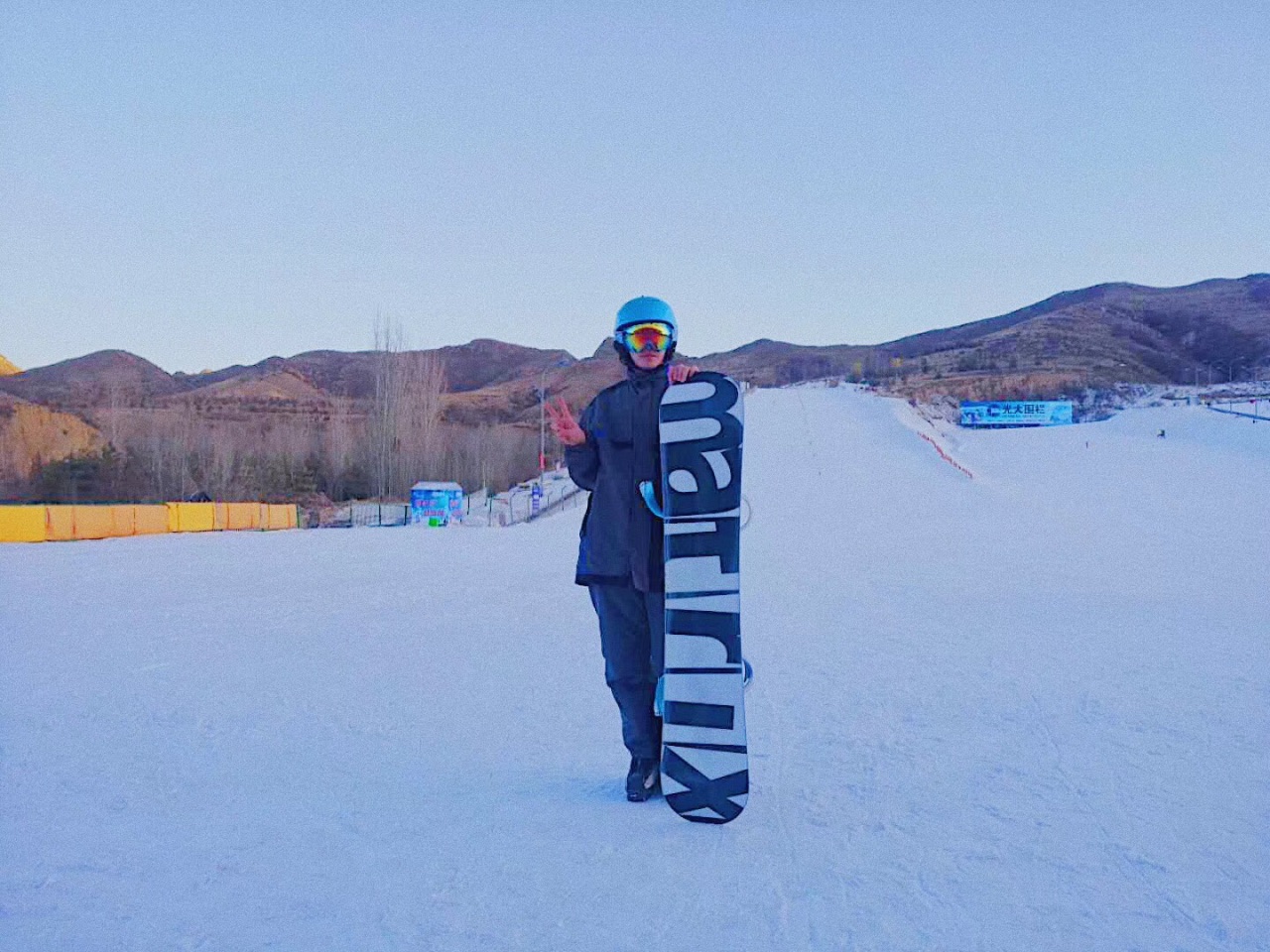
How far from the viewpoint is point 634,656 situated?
3.19m

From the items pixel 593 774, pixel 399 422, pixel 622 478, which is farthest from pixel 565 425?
pixel 399 422

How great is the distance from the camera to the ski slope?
7.58ft

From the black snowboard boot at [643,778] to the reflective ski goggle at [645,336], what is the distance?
1426 mm

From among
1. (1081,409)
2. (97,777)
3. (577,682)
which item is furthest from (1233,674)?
(1081,409)

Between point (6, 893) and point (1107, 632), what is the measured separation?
640cm

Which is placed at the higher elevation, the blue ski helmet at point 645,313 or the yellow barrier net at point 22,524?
the blue ski helmet at point 645,313

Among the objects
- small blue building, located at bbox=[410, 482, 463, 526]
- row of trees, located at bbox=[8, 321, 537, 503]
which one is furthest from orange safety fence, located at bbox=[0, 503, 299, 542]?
row of trees, located at bbox=[8, 321, 537, 503]

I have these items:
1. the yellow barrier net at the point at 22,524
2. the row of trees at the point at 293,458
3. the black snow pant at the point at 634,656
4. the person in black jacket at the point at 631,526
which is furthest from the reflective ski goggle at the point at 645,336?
the row of trees at the point at 293,458

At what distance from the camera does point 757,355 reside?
546 ft

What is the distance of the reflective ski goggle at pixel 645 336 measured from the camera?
3.18 metres

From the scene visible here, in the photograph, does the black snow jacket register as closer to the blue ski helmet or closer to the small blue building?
the blue ski helmet

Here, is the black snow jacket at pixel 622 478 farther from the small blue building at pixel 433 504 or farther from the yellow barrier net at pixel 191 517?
the small blue building at pixel 433 504

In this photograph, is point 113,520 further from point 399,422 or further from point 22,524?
point 399,422

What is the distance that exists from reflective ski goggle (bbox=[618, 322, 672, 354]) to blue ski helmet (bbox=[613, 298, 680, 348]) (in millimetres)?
17
